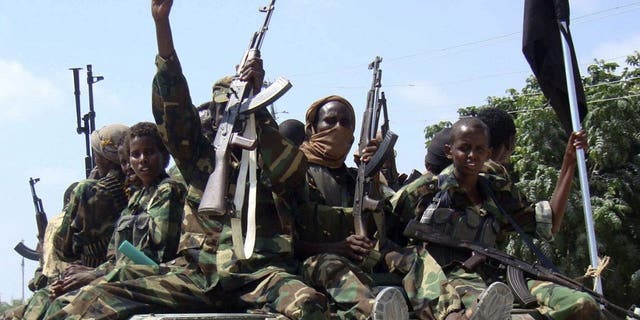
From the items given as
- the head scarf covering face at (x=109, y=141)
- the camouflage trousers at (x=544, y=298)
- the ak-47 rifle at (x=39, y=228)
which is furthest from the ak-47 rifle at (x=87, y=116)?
the camouflage trousers at (x=544, y=298)

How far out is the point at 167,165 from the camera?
23.9ft

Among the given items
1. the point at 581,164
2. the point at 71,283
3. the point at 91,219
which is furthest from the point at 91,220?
the point at 581,164

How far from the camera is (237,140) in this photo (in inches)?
231

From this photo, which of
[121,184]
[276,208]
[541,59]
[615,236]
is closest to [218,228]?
[276,208]

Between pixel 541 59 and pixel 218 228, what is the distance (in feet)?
12.7

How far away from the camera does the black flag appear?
8.62 metres

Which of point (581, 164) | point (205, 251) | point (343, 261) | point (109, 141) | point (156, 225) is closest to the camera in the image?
point (343, 261)

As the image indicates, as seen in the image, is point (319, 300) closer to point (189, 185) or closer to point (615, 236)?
point (189, 185)

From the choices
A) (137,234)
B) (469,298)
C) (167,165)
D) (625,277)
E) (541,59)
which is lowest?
(625,277)

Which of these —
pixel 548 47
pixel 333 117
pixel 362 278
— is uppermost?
pixel 548 47

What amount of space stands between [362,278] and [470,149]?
52.1 inches

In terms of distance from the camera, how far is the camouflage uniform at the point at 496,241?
590cm

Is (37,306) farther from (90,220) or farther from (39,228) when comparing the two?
(39,228)

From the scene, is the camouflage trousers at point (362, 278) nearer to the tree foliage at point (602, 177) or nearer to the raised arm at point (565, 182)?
the raised arm at point (565, 182)
